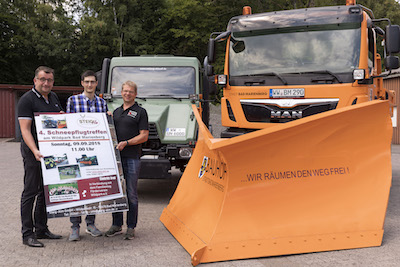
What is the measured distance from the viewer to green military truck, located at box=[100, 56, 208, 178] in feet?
26.1

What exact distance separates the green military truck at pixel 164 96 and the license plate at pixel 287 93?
1.48m

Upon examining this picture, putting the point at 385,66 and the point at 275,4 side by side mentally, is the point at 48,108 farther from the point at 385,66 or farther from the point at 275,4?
the point at 275,4

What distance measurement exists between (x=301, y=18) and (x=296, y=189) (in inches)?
165

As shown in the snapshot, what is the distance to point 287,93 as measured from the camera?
25.5 feet

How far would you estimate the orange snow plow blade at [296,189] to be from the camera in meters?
4.59

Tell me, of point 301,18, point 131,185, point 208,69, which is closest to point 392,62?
point 301,18

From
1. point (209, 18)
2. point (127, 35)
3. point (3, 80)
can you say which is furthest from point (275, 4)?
point (3, 80)

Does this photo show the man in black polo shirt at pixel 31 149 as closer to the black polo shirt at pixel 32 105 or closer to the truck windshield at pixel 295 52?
the black polo shirt at pixel 32 105

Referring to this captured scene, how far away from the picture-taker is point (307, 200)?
484 cm

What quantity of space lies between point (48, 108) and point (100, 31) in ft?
105

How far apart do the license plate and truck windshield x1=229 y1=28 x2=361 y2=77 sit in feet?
1.14

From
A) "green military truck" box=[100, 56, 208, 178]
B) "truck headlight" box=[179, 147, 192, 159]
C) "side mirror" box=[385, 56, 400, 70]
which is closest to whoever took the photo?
"side mirror" box=[385, 56, 400, 70]

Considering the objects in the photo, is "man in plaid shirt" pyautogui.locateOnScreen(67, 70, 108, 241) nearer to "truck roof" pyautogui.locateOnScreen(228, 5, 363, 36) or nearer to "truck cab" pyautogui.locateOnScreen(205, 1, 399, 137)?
"truck cab" pyautogui.locateOnScreen(205, 1, 399, 137)

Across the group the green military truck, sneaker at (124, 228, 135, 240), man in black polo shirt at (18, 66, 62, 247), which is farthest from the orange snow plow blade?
the green military truck
